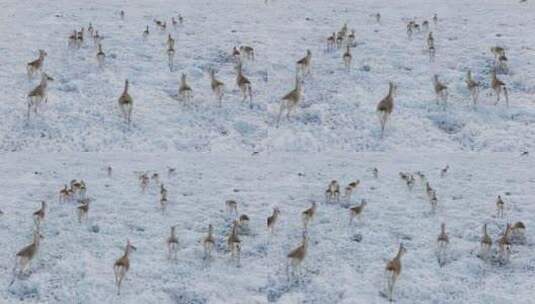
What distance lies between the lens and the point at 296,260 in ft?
36.1

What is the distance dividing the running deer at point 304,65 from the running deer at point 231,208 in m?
6.14

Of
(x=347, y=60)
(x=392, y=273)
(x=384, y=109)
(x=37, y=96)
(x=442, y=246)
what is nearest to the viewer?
(x=392, y=273)

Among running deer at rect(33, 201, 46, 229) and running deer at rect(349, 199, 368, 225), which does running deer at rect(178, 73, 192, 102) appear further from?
running deer at rect(349, 199, 368, 225)

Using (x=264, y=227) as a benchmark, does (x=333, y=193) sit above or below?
above

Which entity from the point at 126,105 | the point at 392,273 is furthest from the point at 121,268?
the point at 126,105

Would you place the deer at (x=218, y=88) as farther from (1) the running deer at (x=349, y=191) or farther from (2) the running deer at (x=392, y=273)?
(2) the running deer at (x=392, y=273)

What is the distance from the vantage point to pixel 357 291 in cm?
1075

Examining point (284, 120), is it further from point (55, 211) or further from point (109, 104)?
point (55, 211)

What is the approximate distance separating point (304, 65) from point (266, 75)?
3.24 feet

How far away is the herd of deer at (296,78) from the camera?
52.2 ft

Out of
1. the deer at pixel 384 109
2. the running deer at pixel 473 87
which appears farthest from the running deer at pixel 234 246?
the running deer at pixel 473 87

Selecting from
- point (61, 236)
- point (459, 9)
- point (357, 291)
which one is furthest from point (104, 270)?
point (459, 9)

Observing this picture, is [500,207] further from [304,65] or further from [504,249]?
[304,65]

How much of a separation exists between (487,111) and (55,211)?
32.1 ft
